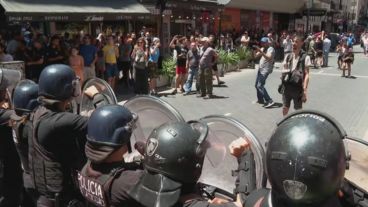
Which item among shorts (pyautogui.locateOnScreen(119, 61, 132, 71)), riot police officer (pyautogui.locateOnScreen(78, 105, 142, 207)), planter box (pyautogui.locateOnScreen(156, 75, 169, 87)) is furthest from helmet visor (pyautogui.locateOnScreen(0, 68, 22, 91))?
planter box (pyautogui.locateOnScreen(156, 75, 169, 87))

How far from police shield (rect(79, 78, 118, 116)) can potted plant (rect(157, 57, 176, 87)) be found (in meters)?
10.8

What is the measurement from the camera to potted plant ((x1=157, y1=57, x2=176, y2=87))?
1485cm

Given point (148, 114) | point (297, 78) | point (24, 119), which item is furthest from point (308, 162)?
point (297, 78)

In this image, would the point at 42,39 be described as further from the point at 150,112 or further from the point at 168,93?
the point at 150,112

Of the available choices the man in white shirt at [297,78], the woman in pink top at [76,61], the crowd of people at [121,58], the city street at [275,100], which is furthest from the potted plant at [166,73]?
the man in white shirt at [297,78]

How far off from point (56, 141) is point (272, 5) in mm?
34923

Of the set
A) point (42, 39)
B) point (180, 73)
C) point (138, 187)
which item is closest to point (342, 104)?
point (180, 73)

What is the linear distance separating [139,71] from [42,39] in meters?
2.75

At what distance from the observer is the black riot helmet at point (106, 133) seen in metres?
2.57

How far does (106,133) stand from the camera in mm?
2574

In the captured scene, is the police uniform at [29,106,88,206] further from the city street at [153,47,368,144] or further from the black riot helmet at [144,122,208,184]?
the city street at [153,47,368,144]

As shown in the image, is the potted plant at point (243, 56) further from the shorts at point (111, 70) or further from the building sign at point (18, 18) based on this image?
the building sign at point (18, 18)

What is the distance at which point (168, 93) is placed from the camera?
13828mm

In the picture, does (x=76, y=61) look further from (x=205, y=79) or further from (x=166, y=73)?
(x=166, y=73)
